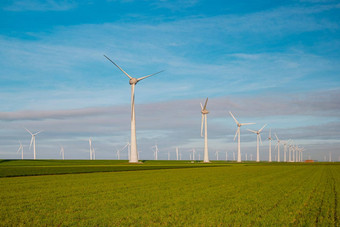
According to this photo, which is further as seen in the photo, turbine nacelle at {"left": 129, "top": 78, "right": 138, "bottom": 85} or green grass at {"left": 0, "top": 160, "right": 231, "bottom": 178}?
turbine nacelle at {"left": 129, "top": 78, "right": 138, "bottom": 85}

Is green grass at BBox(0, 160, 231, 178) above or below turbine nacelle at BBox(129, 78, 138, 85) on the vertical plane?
below

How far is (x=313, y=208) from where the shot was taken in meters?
18.2

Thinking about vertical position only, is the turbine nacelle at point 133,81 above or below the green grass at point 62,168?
above

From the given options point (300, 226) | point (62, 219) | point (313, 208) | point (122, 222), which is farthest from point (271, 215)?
point (62, 219)

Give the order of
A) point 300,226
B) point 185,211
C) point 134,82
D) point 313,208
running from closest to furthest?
point 300,226, point 185,211, point 313,208, point 134,82

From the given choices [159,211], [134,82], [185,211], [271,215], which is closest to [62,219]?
[159,211]

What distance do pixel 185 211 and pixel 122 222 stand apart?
3780 millimetres

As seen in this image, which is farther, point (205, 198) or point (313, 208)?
point (205, 198)

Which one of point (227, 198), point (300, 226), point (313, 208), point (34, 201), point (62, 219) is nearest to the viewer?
point (300, 226)

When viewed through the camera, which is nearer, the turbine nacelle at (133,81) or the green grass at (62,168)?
the green grass at (62,168)

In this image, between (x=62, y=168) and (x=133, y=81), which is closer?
(x=62, y=168)

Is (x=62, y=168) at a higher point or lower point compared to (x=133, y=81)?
lower

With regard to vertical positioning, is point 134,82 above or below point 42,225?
above

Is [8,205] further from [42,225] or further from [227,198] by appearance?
[227,198]
